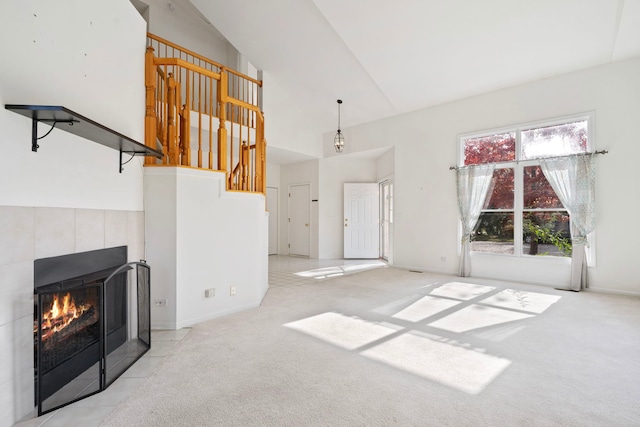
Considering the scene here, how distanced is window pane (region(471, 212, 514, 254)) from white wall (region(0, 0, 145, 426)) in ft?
17.7

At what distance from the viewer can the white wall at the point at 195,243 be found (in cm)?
304

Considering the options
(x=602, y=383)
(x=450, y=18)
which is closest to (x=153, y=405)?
(x=602, y=383)

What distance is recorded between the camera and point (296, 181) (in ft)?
28.7

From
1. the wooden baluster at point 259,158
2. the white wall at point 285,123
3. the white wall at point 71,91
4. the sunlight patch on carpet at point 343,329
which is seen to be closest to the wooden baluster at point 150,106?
the white wall at point 71,91

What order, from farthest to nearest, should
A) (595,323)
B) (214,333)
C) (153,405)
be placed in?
(595,323) < (214,333) < (153,405)

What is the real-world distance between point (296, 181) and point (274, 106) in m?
2.36

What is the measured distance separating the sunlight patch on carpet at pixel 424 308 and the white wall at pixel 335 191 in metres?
4.24

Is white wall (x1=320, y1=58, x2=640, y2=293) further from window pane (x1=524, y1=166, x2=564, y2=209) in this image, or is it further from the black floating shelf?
the black floating shelf

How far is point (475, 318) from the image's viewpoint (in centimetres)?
339

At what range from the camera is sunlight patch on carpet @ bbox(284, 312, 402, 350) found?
9.11 feet

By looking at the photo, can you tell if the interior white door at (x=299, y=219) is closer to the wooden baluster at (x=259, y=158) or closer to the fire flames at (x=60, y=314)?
the wooden baluster at (x=259, y=158)

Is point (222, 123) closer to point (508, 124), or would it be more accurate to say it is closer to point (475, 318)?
point (475, 318)

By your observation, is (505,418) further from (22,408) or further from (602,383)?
(22,408)

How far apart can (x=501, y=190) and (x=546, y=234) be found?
3.21 ft
